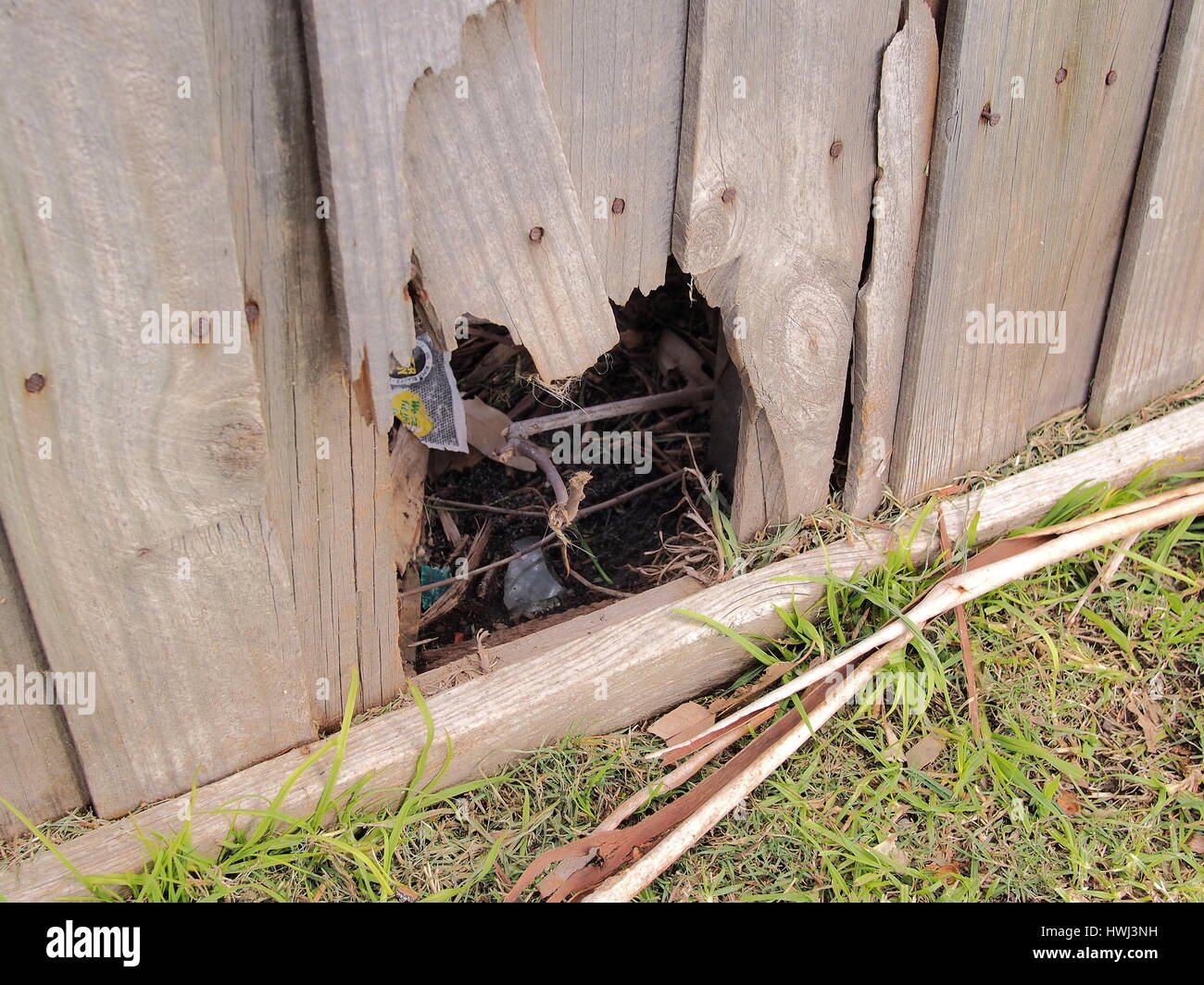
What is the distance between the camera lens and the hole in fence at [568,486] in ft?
9.33

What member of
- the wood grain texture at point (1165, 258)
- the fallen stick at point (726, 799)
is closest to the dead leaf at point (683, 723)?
the fallen stick at point (726, 799)

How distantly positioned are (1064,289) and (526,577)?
1.46 meters

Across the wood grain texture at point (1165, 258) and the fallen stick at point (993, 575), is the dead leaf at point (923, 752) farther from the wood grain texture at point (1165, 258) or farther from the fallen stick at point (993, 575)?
the wood grain texture at point (1165, 258)

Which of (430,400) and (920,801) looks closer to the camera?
(920,801)

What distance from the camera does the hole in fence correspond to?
284cm

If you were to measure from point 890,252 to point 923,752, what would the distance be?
39.4 inches

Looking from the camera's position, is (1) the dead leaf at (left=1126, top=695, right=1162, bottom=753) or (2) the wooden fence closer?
(2) the wooden fence

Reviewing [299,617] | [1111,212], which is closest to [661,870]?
[299,617]

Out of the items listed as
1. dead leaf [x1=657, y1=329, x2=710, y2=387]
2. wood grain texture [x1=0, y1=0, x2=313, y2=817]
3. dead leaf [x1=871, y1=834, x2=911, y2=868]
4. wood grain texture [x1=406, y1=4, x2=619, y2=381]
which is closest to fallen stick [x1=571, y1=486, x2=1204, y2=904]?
dead leaf [x1=871, y1=834, x2=911, y2=868]

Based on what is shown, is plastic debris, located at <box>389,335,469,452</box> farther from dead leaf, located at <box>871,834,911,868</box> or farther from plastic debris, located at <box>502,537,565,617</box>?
dead leaf, located at <box>871,834,911,868</box>

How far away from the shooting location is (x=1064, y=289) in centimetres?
257

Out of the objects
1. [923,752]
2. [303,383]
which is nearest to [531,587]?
[923,752]

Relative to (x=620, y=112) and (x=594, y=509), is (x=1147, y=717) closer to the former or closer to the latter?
(x=594, y=509)

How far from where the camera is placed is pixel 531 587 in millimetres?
2922
